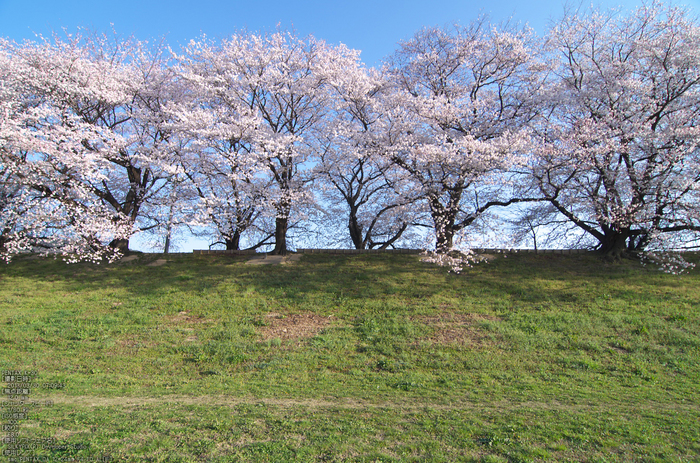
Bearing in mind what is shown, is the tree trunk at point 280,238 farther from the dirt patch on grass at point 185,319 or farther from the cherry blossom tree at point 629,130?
the cherry blossom tree at point 629,130

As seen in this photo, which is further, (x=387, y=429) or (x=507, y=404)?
(x=507, y=404)

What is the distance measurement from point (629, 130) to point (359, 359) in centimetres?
1486

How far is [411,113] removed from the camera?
18.6 meters

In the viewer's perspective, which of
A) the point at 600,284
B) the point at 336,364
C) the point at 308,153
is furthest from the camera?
the point at 308,153

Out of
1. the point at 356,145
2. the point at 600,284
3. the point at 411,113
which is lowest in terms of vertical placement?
the point at 600,284

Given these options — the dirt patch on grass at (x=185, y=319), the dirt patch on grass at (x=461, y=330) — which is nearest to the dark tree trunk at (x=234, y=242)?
the dirt patch on grass at (x=185, y=319)

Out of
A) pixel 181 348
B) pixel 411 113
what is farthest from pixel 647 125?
pixel 181 348

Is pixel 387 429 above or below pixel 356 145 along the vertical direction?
below

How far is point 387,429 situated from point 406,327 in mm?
6099

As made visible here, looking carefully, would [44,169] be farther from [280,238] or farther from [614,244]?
[614,244]

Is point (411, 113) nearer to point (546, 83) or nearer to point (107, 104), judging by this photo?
point (546, 83)

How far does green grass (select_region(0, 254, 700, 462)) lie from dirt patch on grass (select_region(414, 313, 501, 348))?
0.07 meters

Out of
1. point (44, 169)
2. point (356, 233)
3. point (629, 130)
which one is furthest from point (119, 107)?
point (629, 130)

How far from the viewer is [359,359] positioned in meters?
10.9
